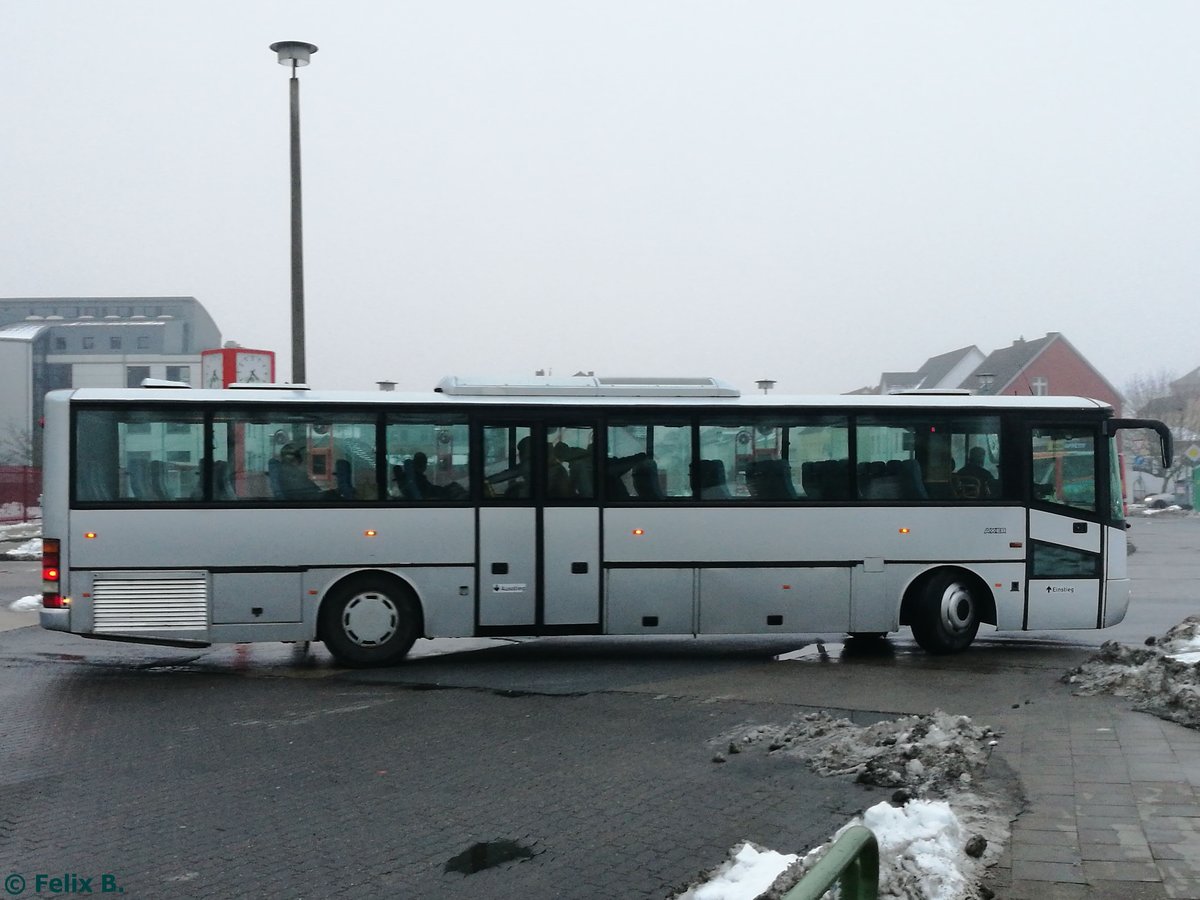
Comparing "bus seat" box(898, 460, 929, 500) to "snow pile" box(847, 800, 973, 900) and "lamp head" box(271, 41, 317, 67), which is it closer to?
"snow pile" box(847, 800, 973, 900)

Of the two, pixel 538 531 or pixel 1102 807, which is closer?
pixel 1102 807

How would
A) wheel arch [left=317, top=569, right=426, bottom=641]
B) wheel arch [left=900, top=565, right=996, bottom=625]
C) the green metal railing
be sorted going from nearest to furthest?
the green metal railing → wheel arch [left=317, top=569, right=426, bottom=641] → wheel arch [left=900, top=565, right=996, bottom=625]

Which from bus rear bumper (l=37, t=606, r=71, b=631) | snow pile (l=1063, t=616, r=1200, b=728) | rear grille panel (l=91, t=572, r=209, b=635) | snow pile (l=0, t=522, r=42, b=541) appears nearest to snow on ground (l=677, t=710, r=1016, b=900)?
snow pile (l=1063, t=616, r=1200, b=728)

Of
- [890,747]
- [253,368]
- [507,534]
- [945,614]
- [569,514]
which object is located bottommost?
[890,747]

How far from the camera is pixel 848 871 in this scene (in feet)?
11.9

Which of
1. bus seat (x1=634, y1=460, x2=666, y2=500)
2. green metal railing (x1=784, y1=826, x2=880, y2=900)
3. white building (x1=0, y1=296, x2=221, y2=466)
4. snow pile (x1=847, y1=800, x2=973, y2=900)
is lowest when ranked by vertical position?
snow pile (x1=847, y1=800, x2=973, y2=900)

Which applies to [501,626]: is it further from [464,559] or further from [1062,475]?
[1062,475]

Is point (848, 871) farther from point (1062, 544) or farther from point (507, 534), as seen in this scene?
point (1062, 544)

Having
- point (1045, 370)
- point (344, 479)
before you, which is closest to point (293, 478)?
point (344, 479)

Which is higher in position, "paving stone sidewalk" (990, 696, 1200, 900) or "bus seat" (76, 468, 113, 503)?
"bus seat" (76, 468, 113, 503)

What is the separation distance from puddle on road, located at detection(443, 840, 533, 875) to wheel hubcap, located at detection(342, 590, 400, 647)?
20.3 ft

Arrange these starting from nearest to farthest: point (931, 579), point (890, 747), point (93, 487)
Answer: point (890, 747), point (93, 487), point (931, 579)

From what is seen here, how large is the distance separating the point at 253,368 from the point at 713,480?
8.54 m

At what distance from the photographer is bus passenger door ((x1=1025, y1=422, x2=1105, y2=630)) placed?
13094 millimetres
